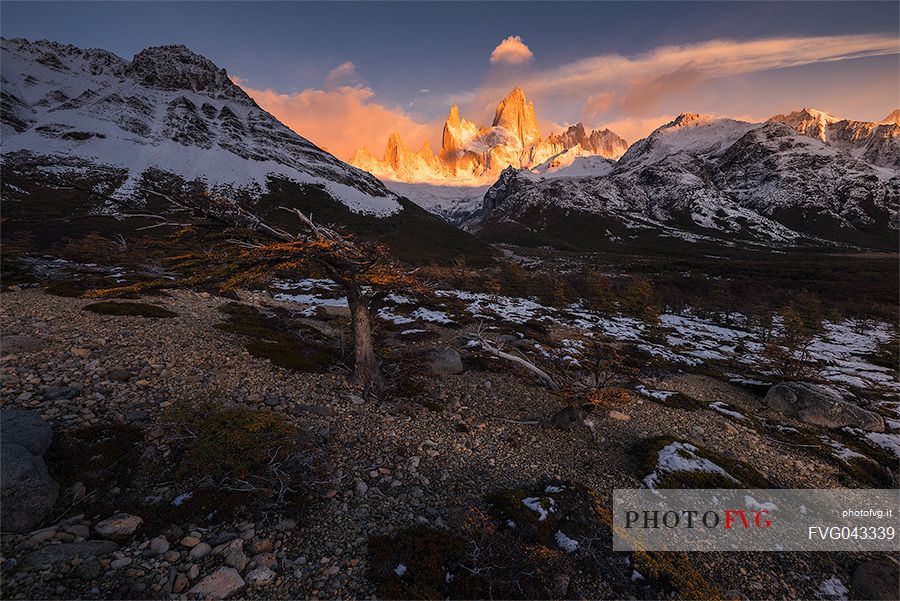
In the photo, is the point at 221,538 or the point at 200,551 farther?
the point at 221,538

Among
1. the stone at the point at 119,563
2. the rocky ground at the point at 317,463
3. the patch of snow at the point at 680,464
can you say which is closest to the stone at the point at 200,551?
the rocky ground at the point at 317,463

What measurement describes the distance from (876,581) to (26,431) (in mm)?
16901

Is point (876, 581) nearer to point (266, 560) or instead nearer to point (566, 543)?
point (566, 543)

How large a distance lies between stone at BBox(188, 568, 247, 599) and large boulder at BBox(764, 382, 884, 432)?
22235mm

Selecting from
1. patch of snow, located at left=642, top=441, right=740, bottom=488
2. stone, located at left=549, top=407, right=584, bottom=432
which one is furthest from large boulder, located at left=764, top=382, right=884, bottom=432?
stone, located at left=549, top=407, right=584, bottom=432

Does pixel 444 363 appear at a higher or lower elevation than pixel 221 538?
lower

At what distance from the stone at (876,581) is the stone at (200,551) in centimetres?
1213

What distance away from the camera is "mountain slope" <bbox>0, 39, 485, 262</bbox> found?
121125 millimetres

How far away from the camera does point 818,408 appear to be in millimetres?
16094

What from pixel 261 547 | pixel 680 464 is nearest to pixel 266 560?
pixel 261 547

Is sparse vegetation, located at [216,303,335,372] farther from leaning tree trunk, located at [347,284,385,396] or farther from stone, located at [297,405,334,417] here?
stone, located at [297,405,334,417]

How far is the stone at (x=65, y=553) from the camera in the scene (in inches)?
180

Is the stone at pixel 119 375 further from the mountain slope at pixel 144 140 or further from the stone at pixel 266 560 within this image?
the mountain slope at pixel 144 140

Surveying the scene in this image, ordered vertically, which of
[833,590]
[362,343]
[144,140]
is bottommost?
[833,590]
